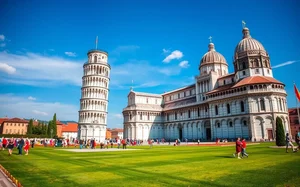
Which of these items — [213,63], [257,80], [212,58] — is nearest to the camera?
[257,80]

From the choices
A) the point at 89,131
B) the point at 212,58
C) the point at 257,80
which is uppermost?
the point at 212,58

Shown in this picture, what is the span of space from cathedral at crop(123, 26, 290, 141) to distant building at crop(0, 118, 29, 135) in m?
61.8

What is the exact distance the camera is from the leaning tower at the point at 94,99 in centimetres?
7731

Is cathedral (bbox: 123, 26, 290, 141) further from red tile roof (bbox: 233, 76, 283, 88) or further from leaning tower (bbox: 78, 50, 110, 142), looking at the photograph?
leaning tower (bbox: 78, 50, 110, 142)

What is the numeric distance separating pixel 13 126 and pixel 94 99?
58871mm

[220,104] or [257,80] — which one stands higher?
[257,80]

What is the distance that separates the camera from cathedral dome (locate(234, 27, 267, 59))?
58.8m

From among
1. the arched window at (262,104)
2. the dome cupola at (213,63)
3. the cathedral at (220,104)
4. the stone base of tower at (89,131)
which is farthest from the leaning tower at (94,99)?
the arched window at (262,104)

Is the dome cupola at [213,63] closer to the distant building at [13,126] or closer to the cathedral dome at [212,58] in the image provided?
the cathedral dome at [212,58]

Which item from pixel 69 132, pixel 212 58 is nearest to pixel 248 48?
pixel 212 58

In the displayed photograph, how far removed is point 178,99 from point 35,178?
254ft

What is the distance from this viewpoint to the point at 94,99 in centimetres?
7844

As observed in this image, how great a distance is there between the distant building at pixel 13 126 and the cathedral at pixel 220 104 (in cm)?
6182

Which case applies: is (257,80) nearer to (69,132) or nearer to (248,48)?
(248,48)
